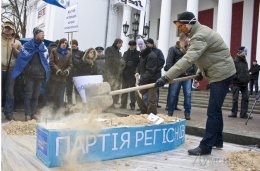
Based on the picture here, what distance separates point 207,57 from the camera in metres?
4.88

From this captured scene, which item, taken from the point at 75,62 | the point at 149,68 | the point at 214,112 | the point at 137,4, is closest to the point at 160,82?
the point at 214,112

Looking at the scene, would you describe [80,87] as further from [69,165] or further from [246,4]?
[246,4]

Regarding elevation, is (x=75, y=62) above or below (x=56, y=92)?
above

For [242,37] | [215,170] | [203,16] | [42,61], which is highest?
[203,16]

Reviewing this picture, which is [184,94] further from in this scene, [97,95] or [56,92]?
[97,95]

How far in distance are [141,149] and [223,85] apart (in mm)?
1438

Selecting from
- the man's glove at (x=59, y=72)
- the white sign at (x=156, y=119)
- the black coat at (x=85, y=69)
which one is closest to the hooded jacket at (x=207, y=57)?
the white sign at (x=156, y=119)

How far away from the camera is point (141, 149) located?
464 centimetres

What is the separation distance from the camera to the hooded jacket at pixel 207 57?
4742mm

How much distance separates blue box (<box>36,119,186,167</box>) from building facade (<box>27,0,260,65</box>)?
1333cm

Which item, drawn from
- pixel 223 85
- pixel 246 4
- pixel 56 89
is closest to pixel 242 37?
pixel 246 4

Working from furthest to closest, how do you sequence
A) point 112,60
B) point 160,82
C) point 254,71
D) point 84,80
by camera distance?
point 254,71 < point 112,60 < point 84,80 < point 160,82

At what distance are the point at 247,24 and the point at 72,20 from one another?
12.9 meters

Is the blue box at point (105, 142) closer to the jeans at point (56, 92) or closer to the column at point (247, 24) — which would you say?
the jeans at point (56, 92)
